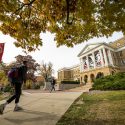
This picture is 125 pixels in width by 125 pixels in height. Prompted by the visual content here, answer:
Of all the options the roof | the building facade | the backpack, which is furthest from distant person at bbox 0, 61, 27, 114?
the roof

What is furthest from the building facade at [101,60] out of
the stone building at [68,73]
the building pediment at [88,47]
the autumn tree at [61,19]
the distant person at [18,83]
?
the distant person at [18,83]

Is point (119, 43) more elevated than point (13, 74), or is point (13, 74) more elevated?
point (119, 43)

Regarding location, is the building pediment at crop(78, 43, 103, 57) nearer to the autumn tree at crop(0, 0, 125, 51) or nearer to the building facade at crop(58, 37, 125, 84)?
the building facade at crop(58, 37, 125, 84)

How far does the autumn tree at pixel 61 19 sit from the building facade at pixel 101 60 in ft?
139

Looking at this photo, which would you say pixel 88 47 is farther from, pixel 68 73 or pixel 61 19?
pixel 61 19

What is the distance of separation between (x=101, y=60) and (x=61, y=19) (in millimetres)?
46962

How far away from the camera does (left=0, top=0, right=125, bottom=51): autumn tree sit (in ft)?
21.8

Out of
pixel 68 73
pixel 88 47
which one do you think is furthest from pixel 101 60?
pixel 68 73

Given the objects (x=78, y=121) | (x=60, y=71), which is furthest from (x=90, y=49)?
(x=78, y=121)

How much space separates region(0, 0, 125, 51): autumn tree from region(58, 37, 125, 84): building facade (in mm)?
42394

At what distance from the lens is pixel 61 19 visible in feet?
26.2

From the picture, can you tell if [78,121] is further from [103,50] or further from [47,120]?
[103,50]

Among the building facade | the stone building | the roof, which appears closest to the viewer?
the building facade

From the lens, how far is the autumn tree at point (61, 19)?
21.8 feet
